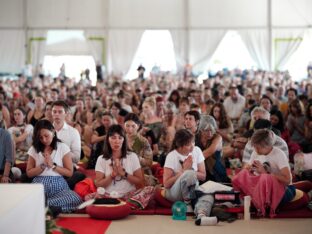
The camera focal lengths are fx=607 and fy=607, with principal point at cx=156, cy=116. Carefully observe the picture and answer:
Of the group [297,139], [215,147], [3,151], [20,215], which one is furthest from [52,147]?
[297,139]

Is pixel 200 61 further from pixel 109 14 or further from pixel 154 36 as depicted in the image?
pixel 109 14

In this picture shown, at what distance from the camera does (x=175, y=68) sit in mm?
22031

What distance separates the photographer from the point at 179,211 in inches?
209

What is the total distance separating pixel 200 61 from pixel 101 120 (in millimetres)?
14032

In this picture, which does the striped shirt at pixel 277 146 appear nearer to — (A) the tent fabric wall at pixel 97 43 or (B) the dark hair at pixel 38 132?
(B) the dark hair at pixel 38 132

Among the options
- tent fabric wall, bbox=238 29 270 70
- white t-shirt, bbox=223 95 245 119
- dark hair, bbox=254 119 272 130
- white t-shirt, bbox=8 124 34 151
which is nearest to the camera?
dark hair, bbox=254 119 272 130

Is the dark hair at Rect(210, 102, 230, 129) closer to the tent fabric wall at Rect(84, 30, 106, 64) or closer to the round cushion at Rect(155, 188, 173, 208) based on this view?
the round cushion at Rect(155, 188, 173, 208)

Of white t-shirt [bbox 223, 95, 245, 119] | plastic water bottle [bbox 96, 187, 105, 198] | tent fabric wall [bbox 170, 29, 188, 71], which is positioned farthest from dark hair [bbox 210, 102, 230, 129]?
tent fabric wall [bbox 170, 29, 188, 71]

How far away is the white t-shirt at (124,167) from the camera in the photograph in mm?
5770

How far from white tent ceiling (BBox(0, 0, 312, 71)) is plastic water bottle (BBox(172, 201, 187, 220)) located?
1671 centimetres

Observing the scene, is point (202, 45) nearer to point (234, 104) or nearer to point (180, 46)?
point (180, 46)

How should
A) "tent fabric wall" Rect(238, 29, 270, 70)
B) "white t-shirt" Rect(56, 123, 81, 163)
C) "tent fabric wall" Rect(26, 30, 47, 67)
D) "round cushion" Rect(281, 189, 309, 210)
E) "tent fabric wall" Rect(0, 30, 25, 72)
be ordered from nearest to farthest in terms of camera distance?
"round cushion" Rect(281, 189, 309, 210)
"white t-shirt" Rect(56, 123, 81, 163)
"tent fabric wall" Rect(238, 29, 270, 70)
"tent fabric wall" Rect(26, 30, 47, 67)
"tent fabric wall" Rect(0, 30, 25, 72)

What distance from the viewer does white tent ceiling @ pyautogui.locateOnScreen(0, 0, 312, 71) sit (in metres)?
21.5

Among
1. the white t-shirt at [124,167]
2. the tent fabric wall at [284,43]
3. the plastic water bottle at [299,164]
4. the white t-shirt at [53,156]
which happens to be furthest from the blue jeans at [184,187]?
the tent fabric wall at [284,43]
